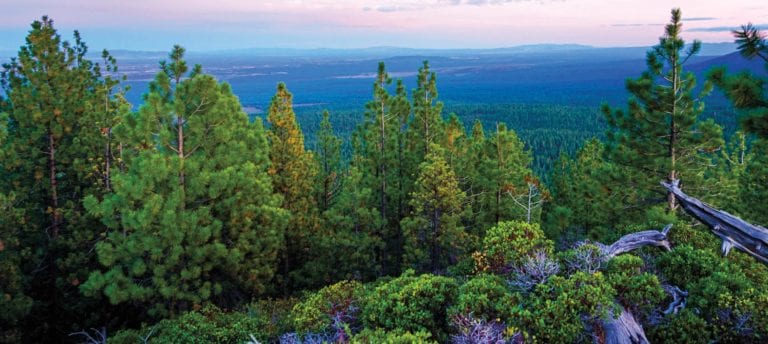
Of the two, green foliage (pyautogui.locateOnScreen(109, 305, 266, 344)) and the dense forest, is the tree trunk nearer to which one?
the dense forest

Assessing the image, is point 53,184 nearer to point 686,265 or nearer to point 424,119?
point 424,119

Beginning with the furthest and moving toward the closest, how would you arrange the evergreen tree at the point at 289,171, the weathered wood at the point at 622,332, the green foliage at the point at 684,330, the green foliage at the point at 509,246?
the evergreen tree at the point at 289,171
the green foliage at the point at 509,246
the green foliage at the point at 684,330
the weathered wood at the point at 622,332

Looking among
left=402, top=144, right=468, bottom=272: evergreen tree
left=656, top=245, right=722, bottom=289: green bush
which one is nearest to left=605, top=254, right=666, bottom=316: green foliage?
left=656, top=245, right=722, bottom=289: green bush

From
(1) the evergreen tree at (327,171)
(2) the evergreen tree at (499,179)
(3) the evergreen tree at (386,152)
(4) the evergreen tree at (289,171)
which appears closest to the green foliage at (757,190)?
(2) the evergreen tree at (499,179)

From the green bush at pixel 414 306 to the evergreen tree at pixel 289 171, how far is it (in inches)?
511

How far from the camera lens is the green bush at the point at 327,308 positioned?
969cm

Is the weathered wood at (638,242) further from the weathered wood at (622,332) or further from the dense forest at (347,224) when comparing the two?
the weathered wood at (622,332)

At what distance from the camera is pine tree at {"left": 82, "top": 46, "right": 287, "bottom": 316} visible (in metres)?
12.9

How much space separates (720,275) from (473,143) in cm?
1402

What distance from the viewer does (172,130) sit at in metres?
14.0

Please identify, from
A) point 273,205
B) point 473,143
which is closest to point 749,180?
point 473,143

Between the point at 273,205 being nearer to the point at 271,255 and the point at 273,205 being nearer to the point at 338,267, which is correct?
the point at 271,255

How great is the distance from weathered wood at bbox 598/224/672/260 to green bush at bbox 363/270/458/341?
4.10 m

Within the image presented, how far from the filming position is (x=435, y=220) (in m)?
18.7
